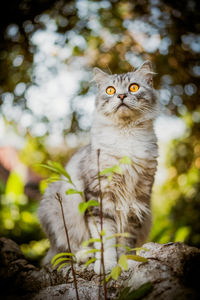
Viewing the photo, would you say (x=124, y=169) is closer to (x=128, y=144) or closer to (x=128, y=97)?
(x=128, y=144)

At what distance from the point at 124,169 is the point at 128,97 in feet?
1.89

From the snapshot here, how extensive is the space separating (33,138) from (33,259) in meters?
1.65

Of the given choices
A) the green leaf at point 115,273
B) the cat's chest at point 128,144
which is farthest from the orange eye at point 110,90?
the green leaf at point 115,273

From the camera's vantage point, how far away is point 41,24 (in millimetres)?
2846

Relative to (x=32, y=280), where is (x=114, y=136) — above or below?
above

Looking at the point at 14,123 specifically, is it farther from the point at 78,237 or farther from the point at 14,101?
the point at 78,237

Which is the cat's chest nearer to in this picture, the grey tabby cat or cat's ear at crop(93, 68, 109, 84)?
the grey tabby cat

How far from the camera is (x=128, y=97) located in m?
1.91

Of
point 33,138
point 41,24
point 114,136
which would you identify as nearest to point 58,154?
point 33,138

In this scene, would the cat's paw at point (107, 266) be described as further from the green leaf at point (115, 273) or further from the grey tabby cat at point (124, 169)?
the green leaf at point (115, 273)

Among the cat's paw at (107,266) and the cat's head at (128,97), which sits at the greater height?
the cat's head at (128,97)

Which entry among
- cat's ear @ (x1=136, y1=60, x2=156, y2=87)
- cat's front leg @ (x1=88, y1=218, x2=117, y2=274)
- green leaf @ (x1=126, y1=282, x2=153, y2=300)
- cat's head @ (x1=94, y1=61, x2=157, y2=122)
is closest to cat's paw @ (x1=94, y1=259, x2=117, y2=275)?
cat's front leg @ (x1=88, y1=218, x2=117, y2=274)

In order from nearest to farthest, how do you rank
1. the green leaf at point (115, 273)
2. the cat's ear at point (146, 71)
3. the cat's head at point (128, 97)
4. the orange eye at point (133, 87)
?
the green leaf at point (115, 273), the cat's head at point (128, 97), the orange eye at point (133, 87), the cat's ear at point (146, 71)

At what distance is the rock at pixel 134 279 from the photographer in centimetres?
107
